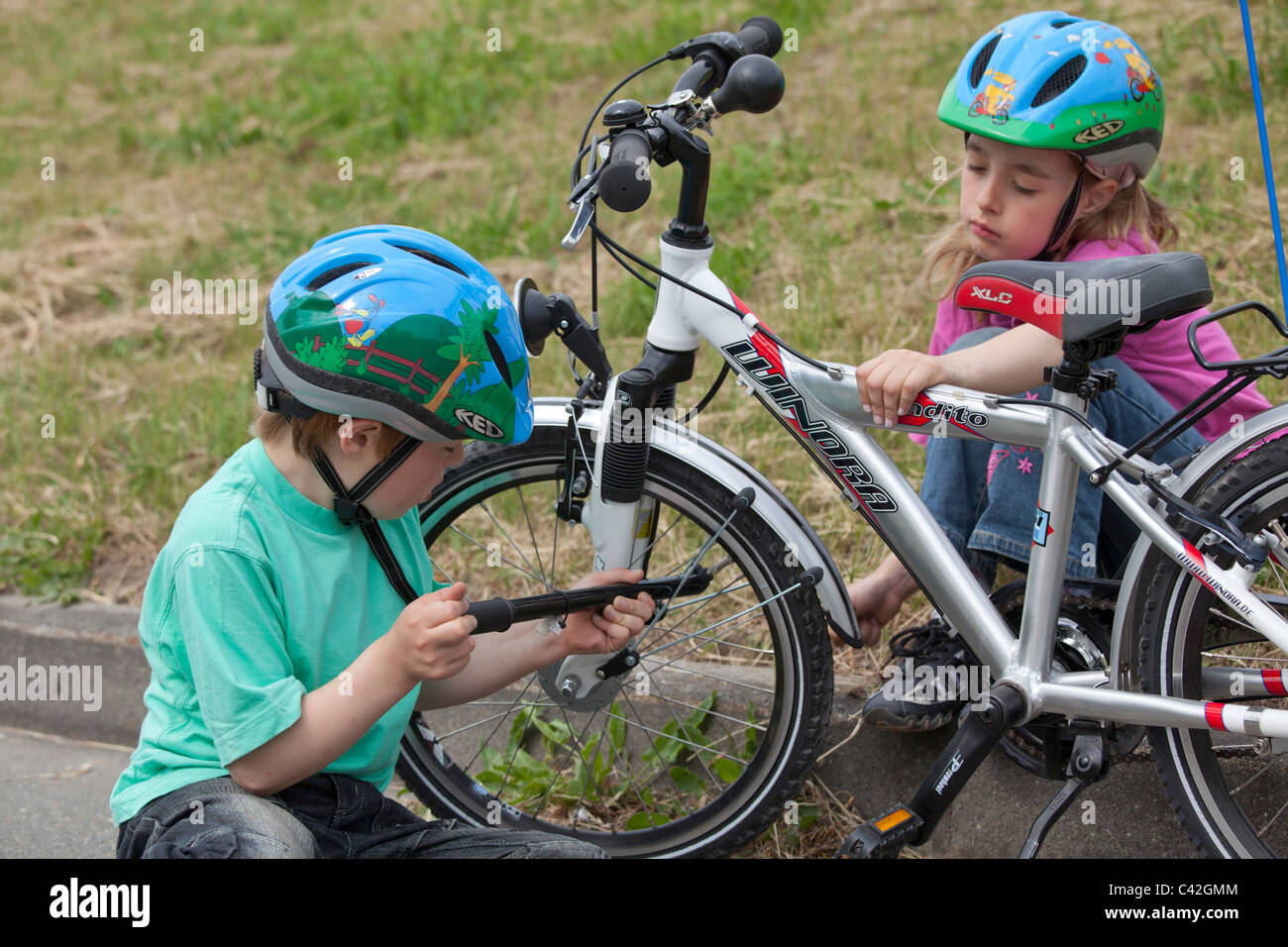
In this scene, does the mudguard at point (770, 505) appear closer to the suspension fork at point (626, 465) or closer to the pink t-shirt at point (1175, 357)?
the suspension fork at point (626, 465)

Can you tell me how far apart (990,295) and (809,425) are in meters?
0.45

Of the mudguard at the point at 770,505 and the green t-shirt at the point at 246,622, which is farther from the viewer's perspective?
the mudguard at the point at 770,505

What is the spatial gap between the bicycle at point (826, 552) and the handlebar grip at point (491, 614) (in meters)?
0.53

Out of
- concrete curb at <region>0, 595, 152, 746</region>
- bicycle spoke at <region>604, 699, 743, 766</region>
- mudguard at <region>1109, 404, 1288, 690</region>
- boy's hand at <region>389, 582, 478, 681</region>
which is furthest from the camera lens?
concrete curb at <region>0, 595, 152, 746</region>

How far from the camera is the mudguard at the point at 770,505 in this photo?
2771 mm

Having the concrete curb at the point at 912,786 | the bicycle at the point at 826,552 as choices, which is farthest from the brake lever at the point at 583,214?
the concrete curb at the point at 912,786

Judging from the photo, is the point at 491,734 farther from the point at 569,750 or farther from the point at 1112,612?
the point at 1112,612

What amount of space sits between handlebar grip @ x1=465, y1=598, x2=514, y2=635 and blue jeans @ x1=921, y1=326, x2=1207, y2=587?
3.52 ft

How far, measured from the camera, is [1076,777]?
2490 mm

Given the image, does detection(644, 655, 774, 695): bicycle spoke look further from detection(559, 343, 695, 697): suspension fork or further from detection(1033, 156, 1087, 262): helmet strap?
detection(1033, 156, 1087, 262): helmet strap

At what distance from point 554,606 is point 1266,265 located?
2979 millimetres

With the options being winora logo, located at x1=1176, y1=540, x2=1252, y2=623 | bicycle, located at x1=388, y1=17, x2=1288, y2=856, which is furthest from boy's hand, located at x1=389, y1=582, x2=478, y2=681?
winora logo, located at x1=1176, y1=540, x2=1252, y2=623

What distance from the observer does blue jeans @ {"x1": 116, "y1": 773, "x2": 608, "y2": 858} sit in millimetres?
2115
